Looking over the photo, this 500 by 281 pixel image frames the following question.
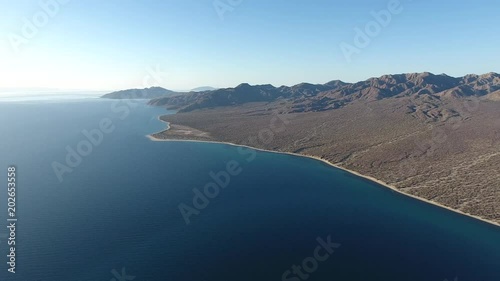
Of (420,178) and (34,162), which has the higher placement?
(34,162)

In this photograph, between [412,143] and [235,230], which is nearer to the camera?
[235,230]

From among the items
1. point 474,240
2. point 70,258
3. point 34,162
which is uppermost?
point 34,162

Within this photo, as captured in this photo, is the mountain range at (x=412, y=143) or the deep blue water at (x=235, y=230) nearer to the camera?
the deep blue water at (x=235, y=230)

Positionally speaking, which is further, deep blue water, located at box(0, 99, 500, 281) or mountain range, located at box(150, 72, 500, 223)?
mountain range, located at box(150, 72, 500, 223)

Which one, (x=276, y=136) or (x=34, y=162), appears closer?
(x=34, y=162)

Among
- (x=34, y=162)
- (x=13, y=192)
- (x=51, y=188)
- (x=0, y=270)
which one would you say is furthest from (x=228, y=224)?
(x=34, y=162)

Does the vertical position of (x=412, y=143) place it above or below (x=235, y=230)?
above

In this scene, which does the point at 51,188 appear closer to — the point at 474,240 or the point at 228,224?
the point at 228,224

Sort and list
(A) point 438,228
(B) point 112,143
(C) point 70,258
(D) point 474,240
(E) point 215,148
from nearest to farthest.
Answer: (C) point 70,258 → (D) point 474,240 → (A) point 438,228 → (E) point 215,148 → (B) point 112,143
